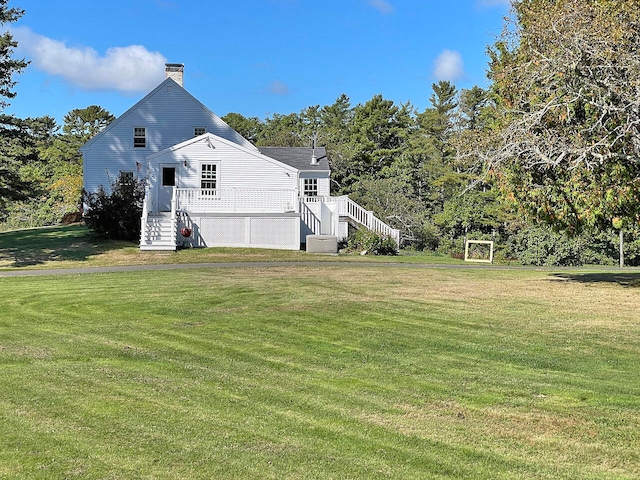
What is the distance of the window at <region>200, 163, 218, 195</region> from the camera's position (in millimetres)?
30797

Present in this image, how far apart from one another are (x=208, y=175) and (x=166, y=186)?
2260mm

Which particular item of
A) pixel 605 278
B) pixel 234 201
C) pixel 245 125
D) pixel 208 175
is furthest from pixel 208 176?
pixel 245 125

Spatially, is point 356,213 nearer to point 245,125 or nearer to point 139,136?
point 139,136

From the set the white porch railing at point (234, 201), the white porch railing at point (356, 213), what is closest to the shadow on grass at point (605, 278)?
the white porch railing at point (356, 213)

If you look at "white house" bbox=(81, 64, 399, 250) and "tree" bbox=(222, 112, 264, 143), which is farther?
"tree" bbox=(222, 112, 264, 143)

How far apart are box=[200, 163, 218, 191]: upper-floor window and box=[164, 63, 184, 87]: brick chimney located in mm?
9458

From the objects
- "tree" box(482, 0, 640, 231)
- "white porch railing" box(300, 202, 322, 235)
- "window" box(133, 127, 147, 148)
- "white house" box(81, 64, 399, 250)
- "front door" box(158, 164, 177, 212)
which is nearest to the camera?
"tree" box(482, 0, 640, 231)

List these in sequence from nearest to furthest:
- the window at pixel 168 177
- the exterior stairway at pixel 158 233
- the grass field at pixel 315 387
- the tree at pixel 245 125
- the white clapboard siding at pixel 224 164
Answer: the grass field at pixel 315 387, the exterior stairway at pixel 158 233, the white clapboard siding at pixel 224 164, the window at pixel 168 177, the tree at pixel 245 125

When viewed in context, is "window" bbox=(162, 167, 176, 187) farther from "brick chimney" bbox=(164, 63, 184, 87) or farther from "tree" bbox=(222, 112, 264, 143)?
"tree" bbox=(222, 112, 264, 143)

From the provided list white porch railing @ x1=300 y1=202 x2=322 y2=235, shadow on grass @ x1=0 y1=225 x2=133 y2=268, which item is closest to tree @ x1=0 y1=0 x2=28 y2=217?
shadow on grass @ x1=0 y1=225 x2=133 y2=268

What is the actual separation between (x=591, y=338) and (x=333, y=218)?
2069cm

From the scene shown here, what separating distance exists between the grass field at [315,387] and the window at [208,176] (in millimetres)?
17827

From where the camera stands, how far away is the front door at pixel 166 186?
102 ft

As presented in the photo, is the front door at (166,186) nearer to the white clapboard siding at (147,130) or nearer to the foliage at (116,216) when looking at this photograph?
the foliage at (116,216)
